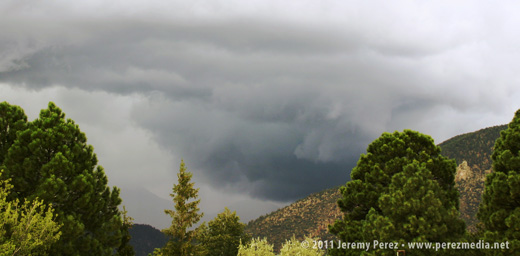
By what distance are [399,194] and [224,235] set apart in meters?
35.9

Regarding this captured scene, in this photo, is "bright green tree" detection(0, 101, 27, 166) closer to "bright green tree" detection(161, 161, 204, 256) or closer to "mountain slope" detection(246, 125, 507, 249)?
"bright green tree" detection(161, 161, 204, 256)

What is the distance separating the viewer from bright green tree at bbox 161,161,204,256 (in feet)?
158

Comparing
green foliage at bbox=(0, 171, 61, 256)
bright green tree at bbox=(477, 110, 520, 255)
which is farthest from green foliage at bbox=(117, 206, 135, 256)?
bright green tree at bbox=(477, 110, 520, 255)

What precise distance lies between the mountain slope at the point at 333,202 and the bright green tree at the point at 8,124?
7739 cm

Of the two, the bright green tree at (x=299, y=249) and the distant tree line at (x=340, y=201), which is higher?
the distant tree line at (x=340, y=201)

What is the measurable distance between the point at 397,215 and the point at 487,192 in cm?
738

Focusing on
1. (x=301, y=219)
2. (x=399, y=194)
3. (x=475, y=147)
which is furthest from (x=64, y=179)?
(x=475, y=147)

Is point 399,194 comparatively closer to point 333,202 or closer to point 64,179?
point 64,179

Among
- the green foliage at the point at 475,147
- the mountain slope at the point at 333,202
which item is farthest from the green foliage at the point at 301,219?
the green foliage at the point at 475,147

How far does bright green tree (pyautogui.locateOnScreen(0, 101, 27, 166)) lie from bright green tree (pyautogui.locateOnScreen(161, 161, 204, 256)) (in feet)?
57.0

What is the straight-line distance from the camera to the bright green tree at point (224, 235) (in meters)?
61.8

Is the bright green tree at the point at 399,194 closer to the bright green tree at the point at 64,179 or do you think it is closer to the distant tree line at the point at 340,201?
the distant tree line at the point at 340,201

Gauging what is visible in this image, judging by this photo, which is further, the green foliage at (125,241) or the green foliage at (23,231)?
the green foliage at (125,241)

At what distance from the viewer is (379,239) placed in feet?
104
